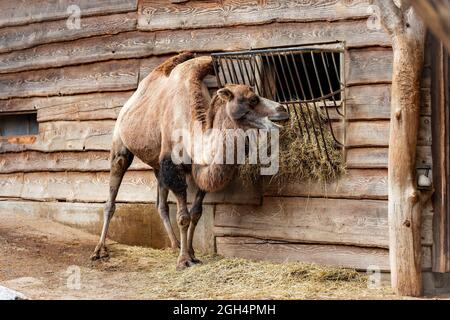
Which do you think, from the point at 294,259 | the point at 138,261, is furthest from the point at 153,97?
the point at 294,259

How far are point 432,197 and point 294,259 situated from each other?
1.63m

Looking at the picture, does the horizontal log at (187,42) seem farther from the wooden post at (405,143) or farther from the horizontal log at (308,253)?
the horizontal log at (308,253)

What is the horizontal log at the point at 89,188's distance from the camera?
8.12 metres

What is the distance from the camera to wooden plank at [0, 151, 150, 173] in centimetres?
955

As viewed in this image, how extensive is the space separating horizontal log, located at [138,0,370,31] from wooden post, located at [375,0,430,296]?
2.78ft

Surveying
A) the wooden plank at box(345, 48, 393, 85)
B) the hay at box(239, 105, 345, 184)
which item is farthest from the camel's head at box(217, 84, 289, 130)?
the wooden plank at box(345, 48, 393, 85)

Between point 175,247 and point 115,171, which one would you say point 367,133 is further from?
point 115,171

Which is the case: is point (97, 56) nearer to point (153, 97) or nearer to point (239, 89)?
point (153, 97)

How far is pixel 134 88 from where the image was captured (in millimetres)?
9172

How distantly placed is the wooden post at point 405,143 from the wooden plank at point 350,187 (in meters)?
0.60

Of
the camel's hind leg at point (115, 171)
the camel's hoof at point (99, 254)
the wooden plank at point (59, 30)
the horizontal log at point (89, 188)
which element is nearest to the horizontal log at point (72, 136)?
the horizontal log at point (89, 188)

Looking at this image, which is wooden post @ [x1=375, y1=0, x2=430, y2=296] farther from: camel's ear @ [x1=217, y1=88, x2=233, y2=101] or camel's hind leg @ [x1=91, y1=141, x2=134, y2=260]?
camel's hind leg @ [x1=91, y1=141, x2=134, y2=260]

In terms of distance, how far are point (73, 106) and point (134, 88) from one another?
1.13 m

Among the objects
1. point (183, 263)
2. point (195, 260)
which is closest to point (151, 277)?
point (183, 263)
